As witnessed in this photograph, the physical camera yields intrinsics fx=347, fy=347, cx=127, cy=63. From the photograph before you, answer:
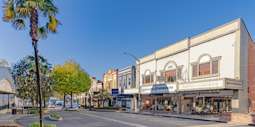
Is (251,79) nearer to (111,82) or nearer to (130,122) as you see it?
(130,122)

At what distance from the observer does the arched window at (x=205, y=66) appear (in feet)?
136

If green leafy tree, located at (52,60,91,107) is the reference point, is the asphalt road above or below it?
below

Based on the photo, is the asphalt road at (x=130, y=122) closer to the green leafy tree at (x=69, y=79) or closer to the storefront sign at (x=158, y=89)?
the storefront sign at (x=158, y=89)

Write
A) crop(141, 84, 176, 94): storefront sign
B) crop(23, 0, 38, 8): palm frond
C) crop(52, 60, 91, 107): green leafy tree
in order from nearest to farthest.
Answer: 1. crop(23, 0, 38, 8): palm frond
2. crop(141, 84, 176, 94): storefront sign
3. crop(52, 60, 91, 107): green leafy tree

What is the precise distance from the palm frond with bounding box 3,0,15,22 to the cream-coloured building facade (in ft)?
79.6

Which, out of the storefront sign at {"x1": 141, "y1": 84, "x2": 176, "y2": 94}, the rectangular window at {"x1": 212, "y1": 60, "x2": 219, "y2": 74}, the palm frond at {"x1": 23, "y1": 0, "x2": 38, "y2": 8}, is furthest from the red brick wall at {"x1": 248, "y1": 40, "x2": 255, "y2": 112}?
the palm frond at {"x1": 23, "y1": 0, "x2": 38, "y2": 8}

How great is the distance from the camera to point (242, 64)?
1485 inches

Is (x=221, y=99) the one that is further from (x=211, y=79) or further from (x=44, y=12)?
(x=44, y=12)

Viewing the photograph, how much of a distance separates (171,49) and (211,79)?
15389 millimetres

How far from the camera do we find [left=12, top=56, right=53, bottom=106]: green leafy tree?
61.1 metres

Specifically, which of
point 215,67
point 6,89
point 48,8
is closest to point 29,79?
point 6,89

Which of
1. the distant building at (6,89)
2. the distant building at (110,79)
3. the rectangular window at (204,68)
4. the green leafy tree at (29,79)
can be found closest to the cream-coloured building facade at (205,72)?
the rectangular window at (204,68)

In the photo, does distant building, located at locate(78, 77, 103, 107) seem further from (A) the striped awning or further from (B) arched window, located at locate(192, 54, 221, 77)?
(B) arched window, located at locate(192, 54, 221, 77)

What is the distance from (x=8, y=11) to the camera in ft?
59.5
